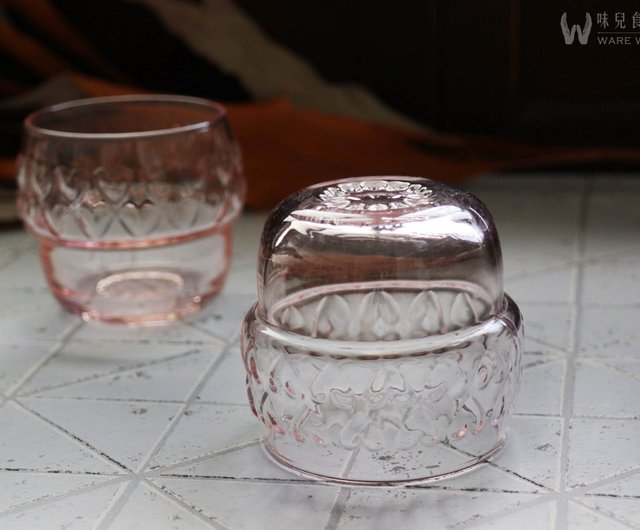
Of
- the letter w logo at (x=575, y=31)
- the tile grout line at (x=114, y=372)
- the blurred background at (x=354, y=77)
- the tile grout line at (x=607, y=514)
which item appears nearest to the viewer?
the tile grout line at (x=607, y=514)

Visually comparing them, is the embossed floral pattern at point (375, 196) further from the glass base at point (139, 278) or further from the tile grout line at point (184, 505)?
the glass base at point (139, 278)

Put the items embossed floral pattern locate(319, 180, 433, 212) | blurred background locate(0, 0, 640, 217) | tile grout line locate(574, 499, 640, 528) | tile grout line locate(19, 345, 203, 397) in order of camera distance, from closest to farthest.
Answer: tile grout line locate(574, 499, 640, 528) < embossed floral pattern locate(319, 180, 433, 212) < tile grout line locate(19, 345, 203, 397) < blurred background locate(0, 0, 640, 217)

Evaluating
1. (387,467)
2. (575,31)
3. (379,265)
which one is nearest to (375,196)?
(379,265)

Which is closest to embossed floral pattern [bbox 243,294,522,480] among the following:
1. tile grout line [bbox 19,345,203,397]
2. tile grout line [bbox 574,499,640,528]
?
tile grout line [bbox 574,499,640,528]

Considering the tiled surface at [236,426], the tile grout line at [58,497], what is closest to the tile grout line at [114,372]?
the tiled surface at [236,426]

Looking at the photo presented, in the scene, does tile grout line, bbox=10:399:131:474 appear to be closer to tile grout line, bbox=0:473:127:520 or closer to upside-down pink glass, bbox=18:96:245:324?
tile grout line, bbox=0:473:127:520

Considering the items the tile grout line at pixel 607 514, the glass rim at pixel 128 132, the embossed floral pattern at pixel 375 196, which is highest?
the embossed floral pattern at pixel 375 196
